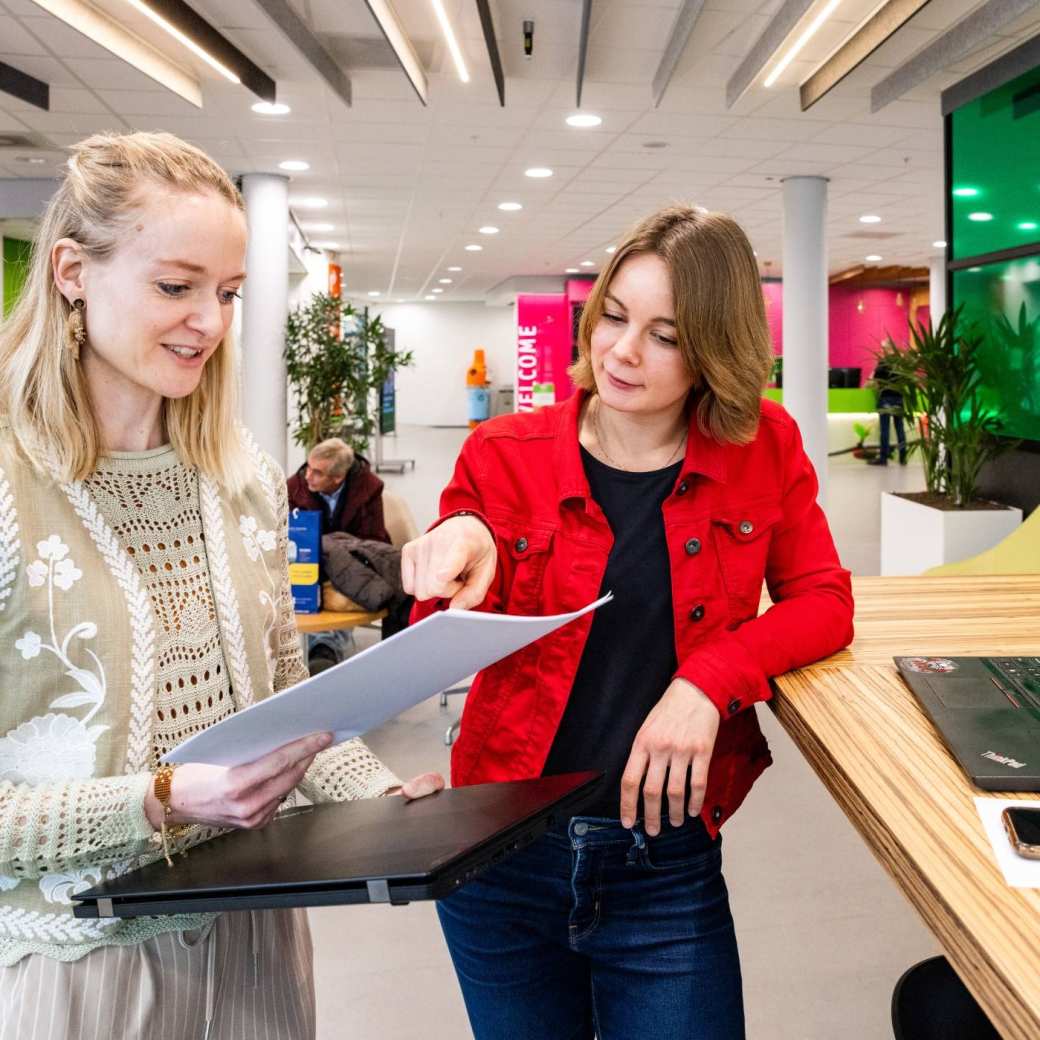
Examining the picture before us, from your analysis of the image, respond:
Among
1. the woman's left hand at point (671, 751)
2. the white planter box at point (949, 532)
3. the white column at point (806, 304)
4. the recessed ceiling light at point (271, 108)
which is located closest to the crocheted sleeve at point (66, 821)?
the woman's left hand at point (671, 751)

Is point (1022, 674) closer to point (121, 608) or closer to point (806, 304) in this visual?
point (121, 608)

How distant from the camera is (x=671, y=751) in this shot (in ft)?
4.17

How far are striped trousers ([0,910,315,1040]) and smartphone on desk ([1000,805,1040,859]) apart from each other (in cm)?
88

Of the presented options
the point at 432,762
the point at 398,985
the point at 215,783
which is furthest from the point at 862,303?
the point at 215,783

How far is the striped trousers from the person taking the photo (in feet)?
3.69

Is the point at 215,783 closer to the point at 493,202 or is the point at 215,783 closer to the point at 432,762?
the point at 432,762

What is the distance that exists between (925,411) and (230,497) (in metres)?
6.15

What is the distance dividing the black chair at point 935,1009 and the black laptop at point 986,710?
643 millimetres

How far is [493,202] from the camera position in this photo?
10805 millimetres

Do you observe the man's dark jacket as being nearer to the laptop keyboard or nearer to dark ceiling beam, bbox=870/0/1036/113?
dark ceiling beam, bbox=870/0/1036/113

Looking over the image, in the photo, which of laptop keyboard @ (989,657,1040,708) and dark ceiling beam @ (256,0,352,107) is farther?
dark ceiling beam @ (256,0,352,107)

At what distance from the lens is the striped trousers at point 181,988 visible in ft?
3.69

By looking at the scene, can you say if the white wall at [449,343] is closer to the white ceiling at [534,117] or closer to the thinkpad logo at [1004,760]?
the white ceiling at [534,117]

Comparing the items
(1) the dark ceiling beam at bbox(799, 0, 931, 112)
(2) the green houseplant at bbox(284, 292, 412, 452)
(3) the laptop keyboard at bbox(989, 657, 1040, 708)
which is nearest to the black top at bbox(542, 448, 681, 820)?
(3) the laptop keyboard at bbox(989, 657, 1040, 708)
